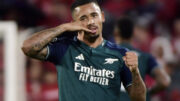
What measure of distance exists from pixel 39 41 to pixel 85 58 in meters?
0.37

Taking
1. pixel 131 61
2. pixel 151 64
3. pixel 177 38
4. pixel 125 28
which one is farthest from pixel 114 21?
pixel 131 61

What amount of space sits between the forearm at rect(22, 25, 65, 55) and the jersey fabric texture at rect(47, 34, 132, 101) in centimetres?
9

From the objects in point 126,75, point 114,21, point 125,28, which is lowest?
point 126,75

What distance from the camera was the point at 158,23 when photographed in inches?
349

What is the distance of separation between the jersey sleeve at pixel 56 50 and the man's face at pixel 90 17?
0.61 feet

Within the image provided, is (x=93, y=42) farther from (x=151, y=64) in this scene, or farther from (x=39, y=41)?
(x=151, y=64)

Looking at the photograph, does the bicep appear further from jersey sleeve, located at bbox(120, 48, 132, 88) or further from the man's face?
jersey sleeve, located at bbox(120, 48, 132, 88)

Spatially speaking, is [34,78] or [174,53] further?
[174,53]

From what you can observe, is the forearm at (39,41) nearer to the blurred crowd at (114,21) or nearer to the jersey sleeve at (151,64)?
the jersey sleeve at (151,64)

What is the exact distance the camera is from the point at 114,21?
7.52m

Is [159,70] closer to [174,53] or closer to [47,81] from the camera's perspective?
[47,81]

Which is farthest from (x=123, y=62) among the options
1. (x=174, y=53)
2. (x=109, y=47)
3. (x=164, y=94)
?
(x=174, y=53)

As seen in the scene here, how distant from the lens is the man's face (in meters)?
3.76

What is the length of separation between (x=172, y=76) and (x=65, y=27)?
13.0 feet
